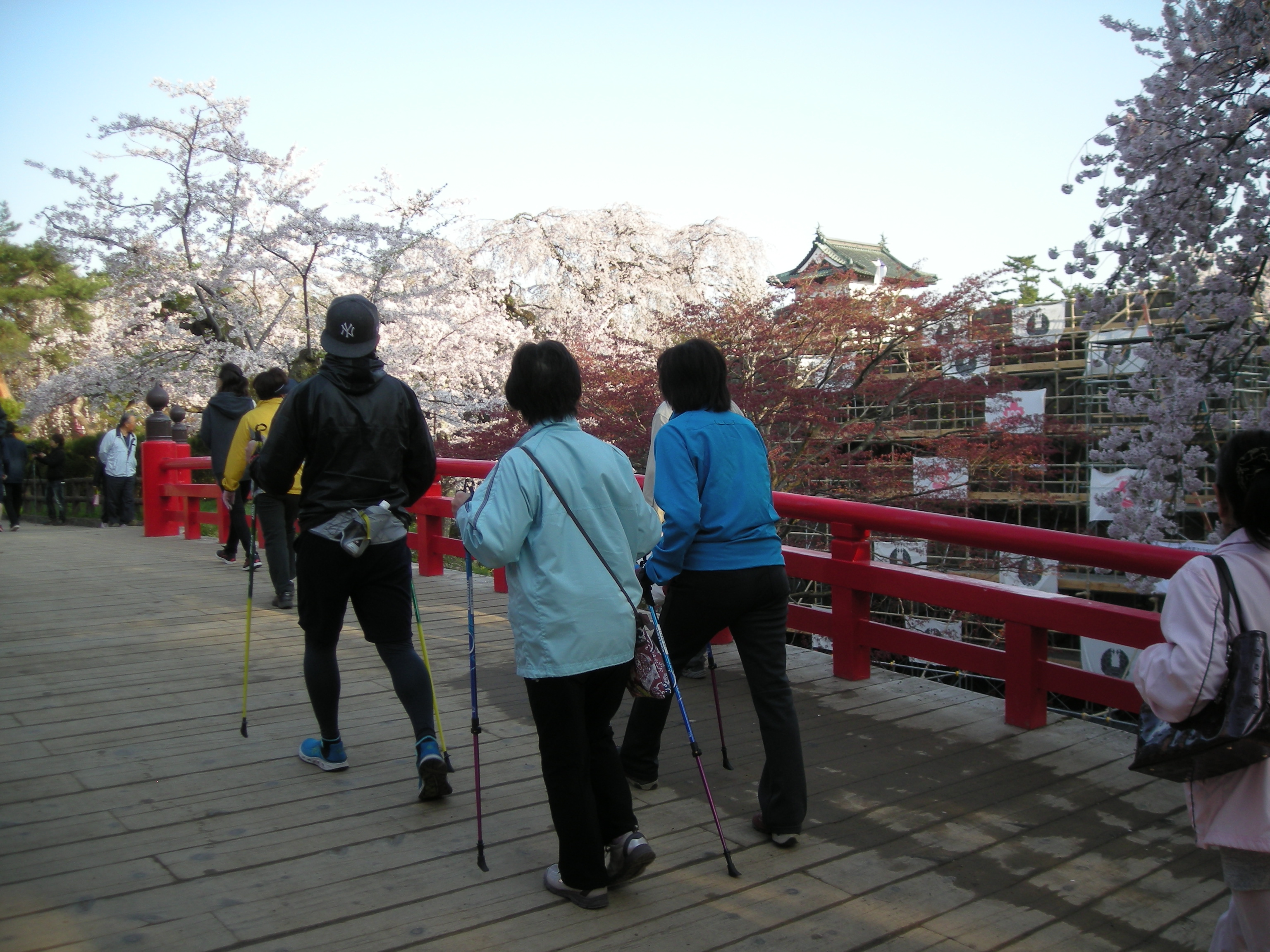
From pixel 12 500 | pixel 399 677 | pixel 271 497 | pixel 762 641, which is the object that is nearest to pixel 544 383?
pixel 762 641

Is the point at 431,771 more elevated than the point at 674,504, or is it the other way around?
the point at 674,504

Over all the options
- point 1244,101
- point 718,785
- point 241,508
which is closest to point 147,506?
point 241,508

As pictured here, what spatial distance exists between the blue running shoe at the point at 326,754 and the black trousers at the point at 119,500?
1132cm

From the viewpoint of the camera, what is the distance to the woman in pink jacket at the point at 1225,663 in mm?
1964

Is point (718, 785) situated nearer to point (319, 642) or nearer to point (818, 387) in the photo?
point (319, 642)

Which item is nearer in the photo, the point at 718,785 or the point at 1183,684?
the point at 1183,684

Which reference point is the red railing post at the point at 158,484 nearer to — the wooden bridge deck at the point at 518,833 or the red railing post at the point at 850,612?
the wooden bridge deck at the point at 518,833

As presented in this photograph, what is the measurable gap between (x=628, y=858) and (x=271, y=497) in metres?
3.12

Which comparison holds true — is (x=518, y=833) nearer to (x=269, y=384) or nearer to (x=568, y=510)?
(x=568, y=510)

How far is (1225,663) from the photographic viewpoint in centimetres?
195

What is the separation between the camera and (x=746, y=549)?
3.04m

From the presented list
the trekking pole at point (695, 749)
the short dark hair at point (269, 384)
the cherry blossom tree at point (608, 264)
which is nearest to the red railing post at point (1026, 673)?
the trekking pole at point (695, 749)

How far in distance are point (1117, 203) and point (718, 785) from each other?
14.0ft

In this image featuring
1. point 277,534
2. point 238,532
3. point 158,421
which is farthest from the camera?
point 158,421
